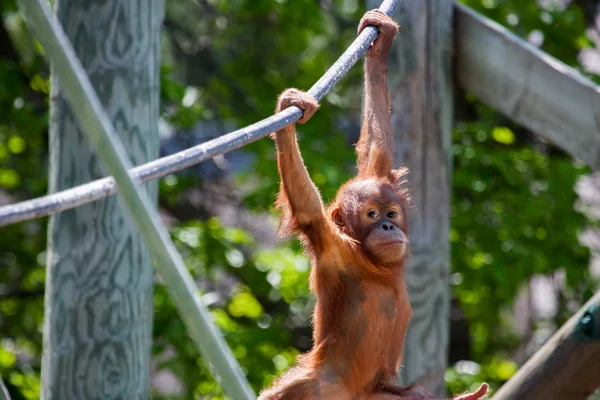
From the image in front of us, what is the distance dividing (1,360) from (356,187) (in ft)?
11.7

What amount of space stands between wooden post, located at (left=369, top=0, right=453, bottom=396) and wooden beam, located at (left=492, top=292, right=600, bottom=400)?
1004 millimetres

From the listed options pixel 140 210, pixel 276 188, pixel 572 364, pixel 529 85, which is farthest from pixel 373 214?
pixel 276 188

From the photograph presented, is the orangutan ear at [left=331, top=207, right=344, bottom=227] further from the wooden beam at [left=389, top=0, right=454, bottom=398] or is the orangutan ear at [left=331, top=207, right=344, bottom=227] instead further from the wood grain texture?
the wooden beam at [left=389, top=0, right=454, bottom=398]

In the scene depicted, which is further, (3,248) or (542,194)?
(3,248)

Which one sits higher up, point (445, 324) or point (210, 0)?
point (210, 0)

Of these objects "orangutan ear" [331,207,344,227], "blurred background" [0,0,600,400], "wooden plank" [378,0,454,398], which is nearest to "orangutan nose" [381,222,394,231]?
"orangutan ear" [331,207,344,227]

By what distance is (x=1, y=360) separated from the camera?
6410 mm

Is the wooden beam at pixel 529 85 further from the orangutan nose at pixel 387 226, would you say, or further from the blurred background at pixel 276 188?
the blurred background at pixel 276 188

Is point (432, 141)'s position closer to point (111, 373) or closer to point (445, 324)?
point (445, 324)

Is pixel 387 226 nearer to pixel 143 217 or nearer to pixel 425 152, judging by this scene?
pixel 425 152

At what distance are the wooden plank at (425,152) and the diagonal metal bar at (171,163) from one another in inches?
45.4

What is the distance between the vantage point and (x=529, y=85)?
178 inches

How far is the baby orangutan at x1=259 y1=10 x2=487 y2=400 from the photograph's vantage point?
11.5 feet

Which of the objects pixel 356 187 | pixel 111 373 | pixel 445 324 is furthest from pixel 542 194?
pixel 111 373
